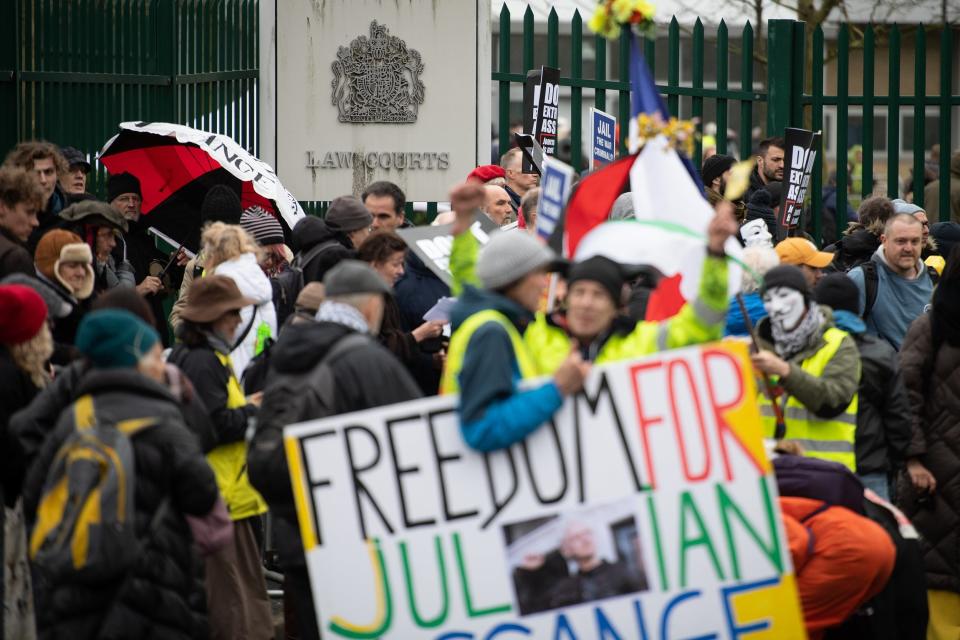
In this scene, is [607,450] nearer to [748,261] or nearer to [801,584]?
[801,584]

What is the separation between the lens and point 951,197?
13.2m

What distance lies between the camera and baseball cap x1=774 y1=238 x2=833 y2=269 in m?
8.81

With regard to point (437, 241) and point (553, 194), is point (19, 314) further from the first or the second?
point (437, 241)

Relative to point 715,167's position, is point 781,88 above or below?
above

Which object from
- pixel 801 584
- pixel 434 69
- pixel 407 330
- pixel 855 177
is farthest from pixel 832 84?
pixel 801 584

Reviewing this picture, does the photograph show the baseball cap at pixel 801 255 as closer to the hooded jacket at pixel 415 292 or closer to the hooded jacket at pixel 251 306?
the hooded jacket at pixel 415 292

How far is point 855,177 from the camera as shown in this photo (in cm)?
2142

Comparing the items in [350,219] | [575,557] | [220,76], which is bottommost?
[575,557]

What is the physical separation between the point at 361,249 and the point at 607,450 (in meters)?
2.82

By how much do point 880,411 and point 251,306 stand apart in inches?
121

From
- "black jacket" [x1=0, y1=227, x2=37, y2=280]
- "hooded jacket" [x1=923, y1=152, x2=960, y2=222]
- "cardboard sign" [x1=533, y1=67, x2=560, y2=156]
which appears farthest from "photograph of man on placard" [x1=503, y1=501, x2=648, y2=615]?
"hooded jacket" [x1=923, y1=152, x2=960, y2=222]

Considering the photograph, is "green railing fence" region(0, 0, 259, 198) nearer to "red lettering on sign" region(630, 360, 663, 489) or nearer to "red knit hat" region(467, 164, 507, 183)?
"red knit hat" region(467, 164, 507, 183)

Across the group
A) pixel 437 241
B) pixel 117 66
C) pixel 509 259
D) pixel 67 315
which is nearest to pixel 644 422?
pixel 509 259

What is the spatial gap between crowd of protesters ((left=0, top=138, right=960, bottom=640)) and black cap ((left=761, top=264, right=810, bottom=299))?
0.01 metres
